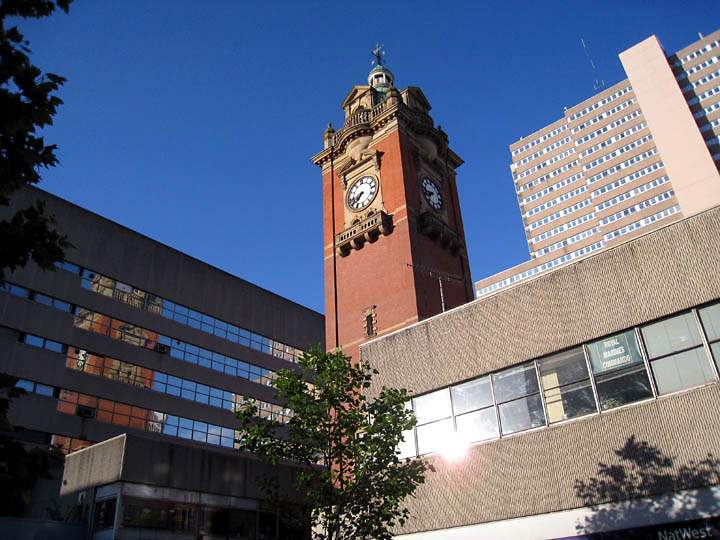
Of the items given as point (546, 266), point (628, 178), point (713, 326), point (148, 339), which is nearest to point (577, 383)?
point (713, 326)

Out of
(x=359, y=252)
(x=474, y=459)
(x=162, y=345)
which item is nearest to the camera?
(x=474, y=459)

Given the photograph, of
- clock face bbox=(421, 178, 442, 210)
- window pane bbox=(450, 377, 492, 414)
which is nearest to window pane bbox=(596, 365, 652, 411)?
window pane bbox=(450, 377, 492, 414)

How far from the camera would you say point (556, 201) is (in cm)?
12688

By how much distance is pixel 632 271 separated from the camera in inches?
801

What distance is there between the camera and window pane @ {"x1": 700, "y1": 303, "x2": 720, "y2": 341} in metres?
18.2

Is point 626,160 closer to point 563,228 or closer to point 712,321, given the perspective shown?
point 563,228

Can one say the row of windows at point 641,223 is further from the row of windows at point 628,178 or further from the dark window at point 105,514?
the dark window at point 105,514

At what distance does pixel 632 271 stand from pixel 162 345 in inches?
1268

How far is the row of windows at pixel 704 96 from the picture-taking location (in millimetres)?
109438

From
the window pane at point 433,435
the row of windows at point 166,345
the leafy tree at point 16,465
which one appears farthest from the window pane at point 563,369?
the row of windows at point 166,345

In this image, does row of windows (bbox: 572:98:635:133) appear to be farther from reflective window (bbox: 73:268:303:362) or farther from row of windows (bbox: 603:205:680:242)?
reflective window (bbox: 73:268:303:362)

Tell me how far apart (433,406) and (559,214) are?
10851 cm

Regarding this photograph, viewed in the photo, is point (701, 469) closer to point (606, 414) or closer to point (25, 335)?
point (606, 414)

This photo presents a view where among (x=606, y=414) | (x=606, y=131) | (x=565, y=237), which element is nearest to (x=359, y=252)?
(x=606, y=414)
